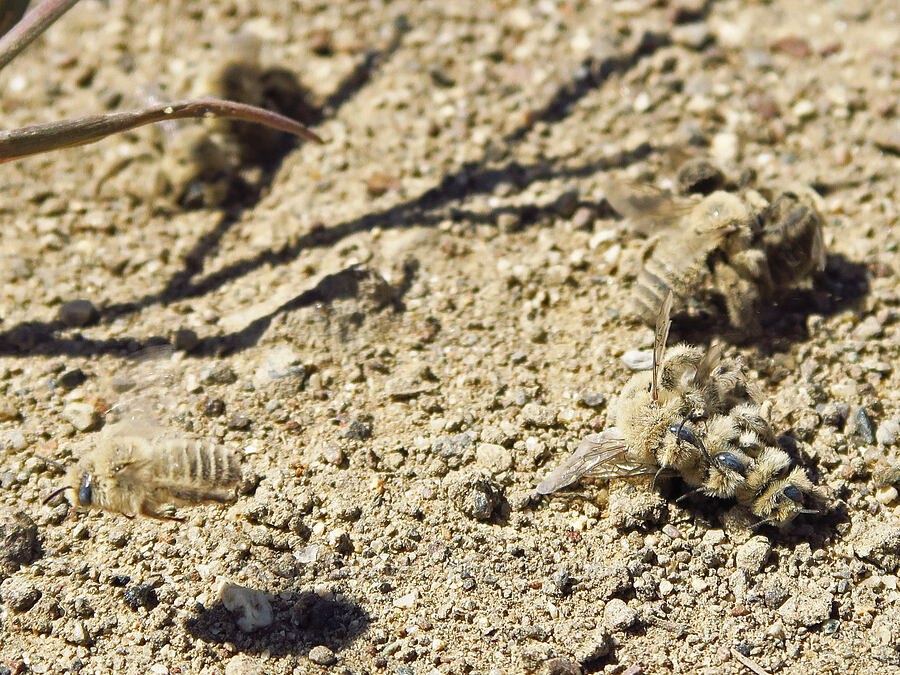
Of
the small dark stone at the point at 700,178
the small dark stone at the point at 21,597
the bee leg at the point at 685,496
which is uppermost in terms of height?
the small dark stone at the point at 700,178

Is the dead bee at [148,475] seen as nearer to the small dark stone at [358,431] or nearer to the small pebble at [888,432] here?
the small dark stone at [358,431]

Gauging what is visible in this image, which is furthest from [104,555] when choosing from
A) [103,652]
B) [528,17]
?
[528,17]

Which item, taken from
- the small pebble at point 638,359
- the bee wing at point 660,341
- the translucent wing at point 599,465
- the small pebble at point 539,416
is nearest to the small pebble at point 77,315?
the small pebble at point 539,416

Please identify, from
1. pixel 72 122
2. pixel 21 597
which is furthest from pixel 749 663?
pixel 72 122

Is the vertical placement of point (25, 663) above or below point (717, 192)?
below

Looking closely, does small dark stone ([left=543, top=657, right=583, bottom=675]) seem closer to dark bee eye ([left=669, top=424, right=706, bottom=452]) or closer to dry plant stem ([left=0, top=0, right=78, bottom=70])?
dark bee eye ([left=669, top=424, right=706, bottom=452])

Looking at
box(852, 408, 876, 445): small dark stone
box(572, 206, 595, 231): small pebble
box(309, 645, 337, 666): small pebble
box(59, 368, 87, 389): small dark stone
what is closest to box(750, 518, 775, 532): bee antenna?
box(852, 408, 876, 445): small dark stone

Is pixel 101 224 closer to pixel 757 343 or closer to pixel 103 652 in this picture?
pixel 103 652
